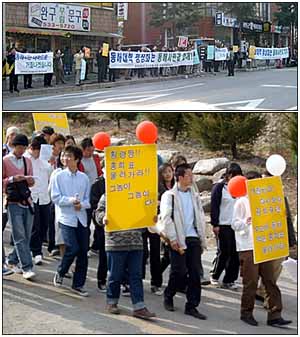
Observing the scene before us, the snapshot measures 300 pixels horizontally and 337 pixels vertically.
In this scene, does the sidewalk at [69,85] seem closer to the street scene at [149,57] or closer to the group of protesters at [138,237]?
the street scene at [149,57]

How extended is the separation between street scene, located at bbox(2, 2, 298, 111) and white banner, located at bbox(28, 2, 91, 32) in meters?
0.04

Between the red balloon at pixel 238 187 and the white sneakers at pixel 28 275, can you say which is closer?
the red balloon at pixel 238 187

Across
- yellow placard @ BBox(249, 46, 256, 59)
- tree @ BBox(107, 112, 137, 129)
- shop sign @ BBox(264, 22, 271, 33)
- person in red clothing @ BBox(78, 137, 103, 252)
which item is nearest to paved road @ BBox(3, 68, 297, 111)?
tree @ BBox(107, 112, 137, 129)

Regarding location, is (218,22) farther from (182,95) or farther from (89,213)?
(89,213)

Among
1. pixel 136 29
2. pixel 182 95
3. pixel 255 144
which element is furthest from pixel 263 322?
pixel 136 29

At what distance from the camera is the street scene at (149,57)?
623 inches

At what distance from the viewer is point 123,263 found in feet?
18.5

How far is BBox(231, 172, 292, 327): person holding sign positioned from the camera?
18.4 ft

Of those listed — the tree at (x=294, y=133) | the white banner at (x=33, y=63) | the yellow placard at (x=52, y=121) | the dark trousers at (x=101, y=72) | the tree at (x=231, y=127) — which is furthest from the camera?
the dark trousers at (x=101, y=72)

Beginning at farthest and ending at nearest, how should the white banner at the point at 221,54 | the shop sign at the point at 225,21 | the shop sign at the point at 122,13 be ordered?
the shop sign at the point at 225,21 → the white banner at the point at 221,54 → the shop sign at the point at 122,13

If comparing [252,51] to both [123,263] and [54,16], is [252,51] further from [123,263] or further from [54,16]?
[123,263]

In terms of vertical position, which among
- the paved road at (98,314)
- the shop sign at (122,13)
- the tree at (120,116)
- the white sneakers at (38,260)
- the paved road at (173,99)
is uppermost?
the shop sign at (122,13)

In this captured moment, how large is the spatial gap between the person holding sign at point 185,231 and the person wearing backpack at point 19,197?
1571mm

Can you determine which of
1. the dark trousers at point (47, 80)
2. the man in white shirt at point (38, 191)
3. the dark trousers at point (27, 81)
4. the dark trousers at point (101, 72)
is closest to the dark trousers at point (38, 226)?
the man in white shirt at point (38, 191)
